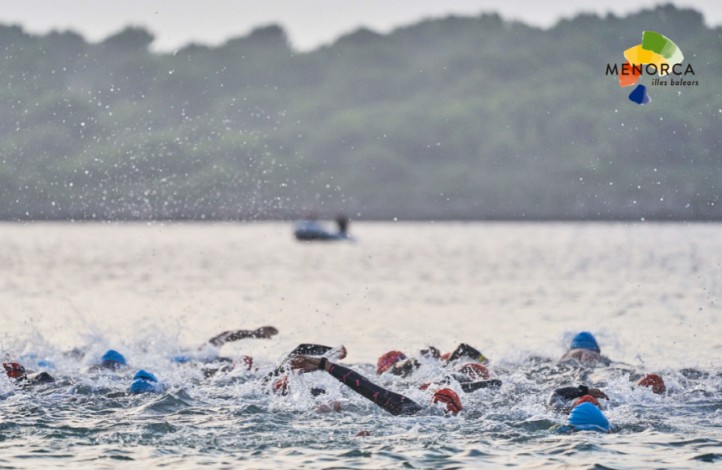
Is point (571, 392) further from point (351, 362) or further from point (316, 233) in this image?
point (316, 233)

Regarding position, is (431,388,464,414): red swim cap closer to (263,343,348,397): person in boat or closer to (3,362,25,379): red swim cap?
(263,343,348,397): person in boat

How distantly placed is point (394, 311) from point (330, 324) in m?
4.55

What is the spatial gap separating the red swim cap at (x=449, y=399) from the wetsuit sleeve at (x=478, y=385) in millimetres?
1006

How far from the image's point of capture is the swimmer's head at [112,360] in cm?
1930

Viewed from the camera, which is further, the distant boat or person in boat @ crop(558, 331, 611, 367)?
the distant boat

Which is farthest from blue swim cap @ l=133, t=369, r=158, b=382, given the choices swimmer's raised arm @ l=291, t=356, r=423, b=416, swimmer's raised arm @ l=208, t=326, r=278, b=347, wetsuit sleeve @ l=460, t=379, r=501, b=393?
wetsuit sleeve @ l=460, t=379, r=501, b=393

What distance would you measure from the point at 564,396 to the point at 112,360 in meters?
8.41

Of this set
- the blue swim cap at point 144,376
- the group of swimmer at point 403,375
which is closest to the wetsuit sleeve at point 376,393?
the group of swimmer at point 403,375

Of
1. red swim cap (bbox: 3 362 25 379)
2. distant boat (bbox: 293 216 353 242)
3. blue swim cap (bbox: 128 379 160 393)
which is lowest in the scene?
blue swim cap (bbox: 128 379 160 393)

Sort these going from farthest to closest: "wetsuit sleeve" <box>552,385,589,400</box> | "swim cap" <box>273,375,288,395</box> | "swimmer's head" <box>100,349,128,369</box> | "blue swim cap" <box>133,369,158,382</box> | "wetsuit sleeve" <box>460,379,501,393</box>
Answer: "swimmer's head" <box>100,349,128,369</box> → "blue swim cap" <box>133,369,158,382</box> → "wetsuit sleeve" <box>460,379,501,393</box> → "swim cap" <box>273,375,288,395</box> → "wetsuit sleeve" <box>552,385,589,400</box>

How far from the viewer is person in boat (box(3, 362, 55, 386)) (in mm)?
17094

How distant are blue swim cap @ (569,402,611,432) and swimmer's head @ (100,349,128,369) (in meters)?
8.69

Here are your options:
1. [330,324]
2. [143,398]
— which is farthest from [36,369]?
[330,324]

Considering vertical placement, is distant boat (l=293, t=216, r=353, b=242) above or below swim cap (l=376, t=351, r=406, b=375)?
above
